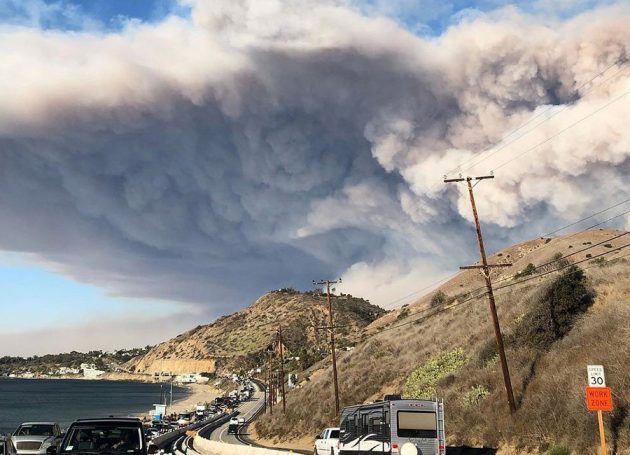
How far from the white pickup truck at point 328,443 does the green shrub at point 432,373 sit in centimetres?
810

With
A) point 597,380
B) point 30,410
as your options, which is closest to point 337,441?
point 597,380

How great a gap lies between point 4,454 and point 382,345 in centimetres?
4912

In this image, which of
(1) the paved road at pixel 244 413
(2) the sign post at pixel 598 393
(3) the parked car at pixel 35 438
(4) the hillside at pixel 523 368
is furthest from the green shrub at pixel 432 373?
(1) the paved road at pixel 244 413

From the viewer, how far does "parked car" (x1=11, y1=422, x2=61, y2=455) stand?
22781 millimetres

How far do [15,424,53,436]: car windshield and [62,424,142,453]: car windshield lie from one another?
1373cm

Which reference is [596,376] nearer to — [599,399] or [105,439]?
[599,399]

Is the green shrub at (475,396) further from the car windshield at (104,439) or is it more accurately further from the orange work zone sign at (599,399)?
the car windshield at (104,439)

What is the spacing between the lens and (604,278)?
36875mm

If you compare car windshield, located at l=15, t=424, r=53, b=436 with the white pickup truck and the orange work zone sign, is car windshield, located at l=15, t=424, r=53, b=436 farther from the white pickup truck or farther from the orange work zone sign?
the orange work zone sign

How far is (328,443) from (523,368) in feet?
38.6

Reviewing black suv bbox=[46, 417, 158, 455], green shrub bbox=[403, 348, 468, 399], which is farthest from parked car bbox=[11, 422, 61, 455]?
green shrub bbox=[403, 348, 468, 399]

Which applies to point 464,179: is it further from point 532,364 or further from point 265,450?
point 265,450

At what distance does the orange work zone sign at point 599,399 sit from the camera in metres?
15.7

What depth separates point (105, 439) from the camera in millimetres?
12938
